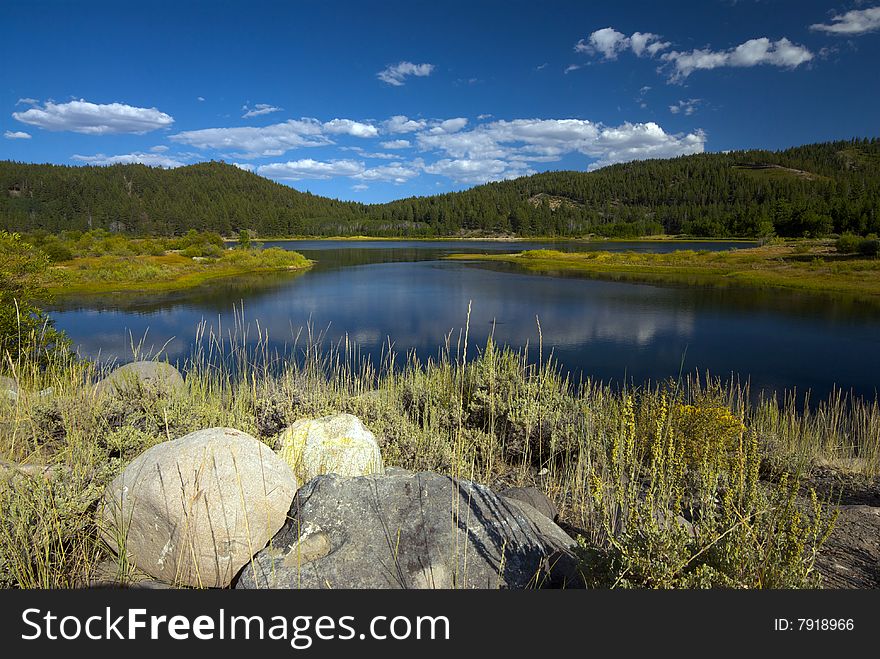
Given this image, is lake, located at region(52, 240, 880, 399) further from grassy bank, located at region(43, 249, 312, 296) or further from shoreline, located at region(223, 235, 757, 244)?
shoreline, located at region(223, 235, 757, 244)

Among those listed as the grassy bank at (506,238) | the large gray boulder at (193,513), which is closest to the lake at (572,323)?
the large gray boulder at (193,513)

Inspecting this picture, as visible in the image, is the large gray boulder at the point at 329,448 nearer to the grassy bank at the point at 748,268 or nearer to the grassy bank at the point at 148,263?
the grassy bank at the point at 148,263

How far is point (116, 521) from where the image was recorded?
3252mm

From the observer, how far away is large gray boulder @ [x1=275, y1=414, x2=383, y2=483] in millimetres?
4562

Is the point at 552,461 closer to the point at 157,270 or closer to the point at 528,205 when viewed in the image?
the point at 157,270

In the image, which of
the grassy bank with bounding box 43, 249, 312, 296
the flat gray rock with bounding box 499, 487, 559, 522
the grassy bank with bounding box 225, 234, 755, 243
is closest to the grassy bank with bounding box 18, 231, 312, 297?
the grassy bank with bounding box 43, 249, 312, 296

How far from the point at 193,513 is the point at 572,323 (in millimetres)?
20992

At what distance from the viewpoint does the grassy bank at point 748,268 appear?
3192 cm

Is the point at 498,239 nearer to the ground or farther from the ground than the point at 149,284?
farther from the ground

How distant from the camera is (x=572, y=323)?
2258 centimetres

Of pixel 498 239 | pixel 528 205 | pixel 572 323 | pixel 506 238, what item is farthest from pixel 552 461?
pixel 528 205

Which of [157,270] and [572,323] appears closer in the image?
[572,323]

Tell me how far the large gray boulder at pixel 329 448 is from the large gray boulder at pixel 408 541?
0.80 m

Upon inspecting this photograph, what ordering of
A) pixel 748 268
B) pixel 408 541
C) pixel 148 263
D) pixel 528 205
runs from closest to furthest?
pixel 408 541 → pixel 748 268 → pixel 148 263 → pixel 528 205
